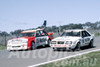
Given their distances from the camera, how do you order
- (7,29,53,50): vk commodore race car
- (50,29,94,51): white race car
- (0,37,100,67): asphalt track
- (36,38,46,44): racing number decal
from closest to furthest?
1. (0,37,100,67): asphalt track
2. (50,29,94,51): white race car
3. (7,29,53,50): vk commodore race car
4. (36,38,46,44): racing number decal

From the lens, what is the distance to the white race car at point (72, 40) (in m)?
13.7

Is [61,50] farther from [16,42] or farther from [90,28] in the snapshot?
[90,28]

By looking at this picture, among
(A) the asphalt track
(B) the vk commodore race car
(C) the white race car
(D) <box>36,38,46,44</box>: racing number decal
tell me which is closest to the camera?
(A) the asphalt track

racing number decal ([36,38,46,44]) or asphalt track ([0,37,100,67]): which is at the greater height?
racing number decal ([36,38,46,44])

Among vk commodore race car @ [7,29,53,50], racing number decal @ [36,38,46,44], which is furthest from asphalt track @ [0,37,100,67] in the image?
racing number decal @ [36,38,46,44]

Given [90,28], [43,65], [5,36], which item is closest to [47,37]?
[5,36]

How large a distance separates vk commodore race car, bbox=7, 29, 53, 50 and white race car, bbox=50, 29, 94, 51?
2217mm

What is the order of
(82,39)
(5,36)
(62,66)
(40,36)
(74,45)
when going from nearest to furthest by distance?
(62,66) → (74,45) → (82,39) → (40,36) → (5,36)

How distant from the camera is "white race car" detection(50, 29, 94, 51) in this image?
45.0 feet

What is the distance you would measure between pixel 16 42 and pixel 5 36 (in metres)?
8.16

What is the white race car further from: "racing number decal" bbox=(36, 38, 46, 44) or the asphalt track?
"racing number decal" bbox=(36, 38, 46, 44)

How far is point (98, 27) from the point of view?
149 ft

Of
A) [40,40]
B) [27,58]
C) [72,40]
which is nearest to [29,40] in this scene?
[40,40]

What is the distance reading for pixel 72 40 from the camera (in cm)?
1374
